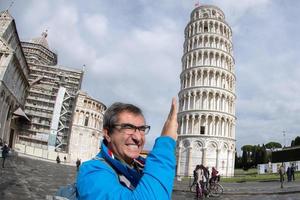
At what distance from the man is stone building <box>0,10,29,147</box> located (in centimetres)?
4617

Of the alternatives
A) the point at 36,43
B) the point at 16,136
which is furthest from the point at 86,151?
the point at 36,43

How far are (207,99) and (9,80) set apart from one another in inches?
1201

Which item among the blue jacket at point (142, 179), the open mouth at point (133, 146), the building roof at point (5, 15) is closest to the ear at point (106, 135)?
the open mouth at point (133, 146)

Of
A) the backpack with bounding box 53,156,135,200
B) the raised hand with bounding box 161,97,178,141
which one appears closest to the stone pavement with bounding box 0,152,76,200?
the backpack with bounding box 53,156,135,200

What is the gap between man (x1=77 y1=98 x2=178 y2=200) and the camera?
5.62 ft

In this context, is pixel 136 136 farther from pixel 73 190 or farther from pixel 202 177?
pixel 202 177

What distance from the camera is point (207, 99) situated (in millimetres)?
56875

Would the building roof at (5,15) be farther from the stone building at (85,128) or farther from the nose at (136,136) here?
the nose at (136,136)

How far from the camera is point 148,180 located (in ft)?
5.65

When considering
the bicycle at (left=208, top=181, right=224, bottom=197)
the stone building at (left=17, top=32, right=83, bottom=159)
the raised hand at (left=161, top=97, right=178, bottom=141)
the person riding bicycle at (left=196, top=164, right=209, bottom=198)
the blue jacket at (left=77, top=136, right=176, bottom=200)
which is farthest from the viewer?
the stone building at (left=17, top=32, right=83, bottom=159)

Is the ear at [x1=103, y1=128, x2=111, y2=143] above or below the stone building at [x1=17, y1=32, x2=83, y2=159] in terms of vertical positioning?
below

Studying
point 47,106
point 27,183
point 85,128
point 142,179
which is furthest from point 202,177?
point 85,128

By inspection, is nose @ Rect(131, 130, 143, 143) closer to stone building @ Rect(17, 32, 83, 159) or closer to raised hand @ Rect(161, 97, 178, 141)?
raised hand @ Rect(161, 97, 178, 141)

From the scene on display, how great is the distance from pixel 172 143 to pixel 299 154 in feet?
176
